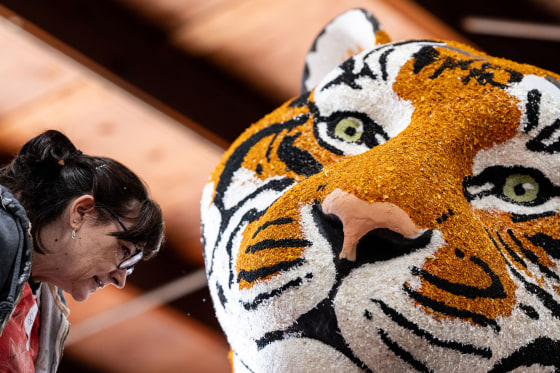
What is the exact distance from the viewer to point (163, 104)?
2559 millimetres

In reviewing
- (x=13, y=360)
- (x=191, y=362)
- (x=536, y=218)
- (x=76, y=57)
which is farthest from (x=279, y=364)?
(x=191, y=362)

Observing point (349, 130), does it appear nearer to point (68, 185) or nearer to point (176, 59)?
point (68, 185)

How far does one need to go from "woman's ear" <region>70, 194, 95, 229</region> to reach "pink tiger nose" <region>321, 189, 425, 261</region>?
60 centimetres

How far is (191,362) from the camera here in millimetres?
3693

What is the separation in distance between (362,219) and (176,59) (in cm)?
176

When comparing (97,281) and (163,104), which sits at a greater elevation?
(97,281)

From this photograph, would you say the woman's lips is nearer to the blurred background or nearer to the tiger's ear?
the tiger's ear

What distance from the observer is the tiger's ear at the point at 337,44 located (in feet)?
4.75

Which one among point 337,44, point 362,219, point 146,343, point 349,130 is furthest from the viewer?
point 146,343

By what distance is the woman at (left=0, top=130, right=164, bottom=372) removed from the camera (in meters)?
1.35

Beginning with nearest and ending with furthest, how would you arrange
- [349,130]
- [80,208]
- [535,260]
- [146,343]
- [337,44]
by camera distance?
[535,260] < [349,130] < [80,208] < [337,44] < [146,343]

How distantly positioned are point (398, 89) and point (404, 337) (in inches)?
16.7

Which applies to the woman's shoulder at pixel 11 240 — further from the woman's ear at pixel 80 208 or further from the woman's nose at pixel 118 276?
the woman's nose at pixel 118 276

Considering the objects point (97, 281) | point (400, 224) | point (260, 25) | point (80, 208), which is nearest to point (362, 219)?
point (400, 224)
